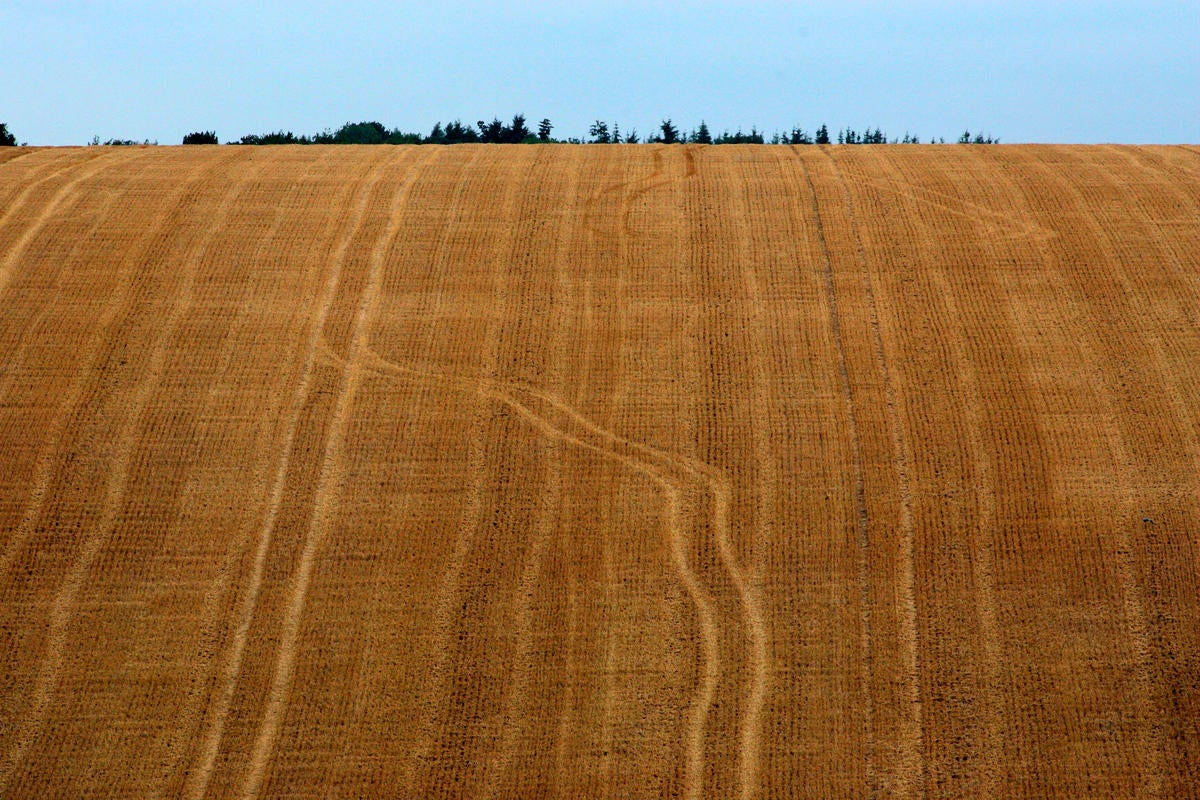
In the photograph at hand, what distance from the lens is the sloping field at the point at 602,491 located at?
54.4ft

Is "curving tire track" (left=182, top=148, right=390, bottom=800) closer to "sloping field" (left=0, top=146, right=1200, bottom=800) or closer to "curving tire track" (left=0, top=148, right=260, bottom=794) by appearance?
"sloping field" (left=0, top=146, right=1200, bottom=800)

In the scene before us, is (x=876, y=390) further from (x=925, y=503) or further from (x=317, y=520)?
(x=317, y=520)

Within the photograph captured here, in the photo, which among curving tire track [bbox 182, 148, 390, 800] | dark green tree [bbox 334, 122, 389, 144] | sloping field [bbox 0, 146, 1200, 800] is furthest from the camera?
dark green tree [bbox 334, 122, 389, 144]

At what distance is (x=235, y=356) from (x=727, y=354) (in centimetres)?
883

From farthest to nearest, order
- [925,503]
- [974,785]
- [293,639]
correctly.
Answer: [925,503]
[293,639]
[974,785]

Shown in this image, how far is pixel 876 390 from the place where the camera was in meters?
20.4

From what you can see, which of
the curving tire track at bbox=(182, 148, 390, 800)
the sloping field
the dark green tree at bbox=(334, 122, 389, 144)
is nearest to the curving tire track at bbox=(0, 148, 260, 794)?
the sloping field

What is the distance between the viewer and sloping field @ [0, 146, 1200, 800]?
54.4 feet

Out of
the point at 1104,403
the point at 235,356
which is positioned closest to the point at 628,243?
the point at 235,356

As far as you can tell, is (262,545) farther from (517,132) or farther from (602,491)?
(517,132)

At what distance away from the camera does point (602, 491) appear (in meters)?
19.0

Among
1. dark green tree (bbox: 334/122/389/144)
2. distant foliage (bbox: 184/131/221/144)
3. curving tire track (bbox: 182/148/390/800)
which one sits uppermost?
dark green tree (bbox: 334/122/389/144)

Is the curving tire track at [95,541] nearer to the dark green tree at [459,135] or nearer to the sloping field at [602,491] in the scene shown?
the sloping field at [602,491]

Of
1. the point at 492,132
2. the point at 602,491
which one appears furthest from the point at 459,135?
the point at 602,491
